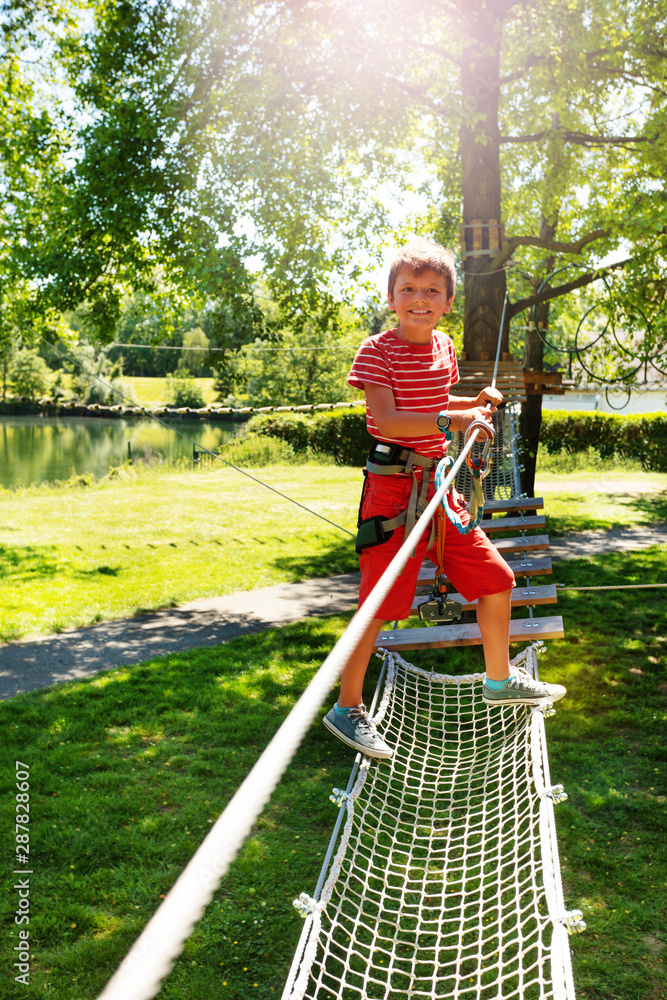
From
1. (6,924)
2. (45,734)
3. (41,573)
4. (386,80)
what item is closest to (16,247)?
(41,573)

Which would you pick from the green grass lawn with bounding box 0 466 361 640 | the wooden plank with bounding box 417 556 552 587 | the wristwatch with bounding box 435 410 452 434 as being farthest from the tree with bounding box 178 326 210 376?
the wristwatch with bounding box 435 410 452 434

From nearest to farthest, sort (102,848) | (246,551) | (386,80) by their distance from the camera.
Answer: (102,848)
(386,80)
(246,551)

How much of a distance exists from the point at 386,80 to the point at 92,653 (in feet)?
18.3

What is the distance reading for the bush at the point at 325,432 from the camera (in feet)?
59.4

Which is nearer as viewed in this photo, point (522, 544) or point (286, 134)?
point (522, 544)

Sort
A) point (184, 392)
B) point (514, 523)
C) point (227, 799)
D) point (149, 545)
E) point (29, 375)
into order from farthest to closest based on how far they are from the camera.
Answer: point (184, 392)
point (29, 375)
point (149, 545)
point (514, 523)
point (227, 799)

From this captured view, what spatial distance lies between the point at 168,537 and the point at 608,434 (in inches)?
484

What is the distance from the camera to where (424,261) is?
2.35m

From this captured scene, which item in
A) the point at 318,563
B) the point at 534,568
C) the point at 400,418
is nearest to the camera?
the point at 400,418

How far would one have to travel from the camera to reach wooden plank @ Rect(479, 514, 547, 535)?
4.35 m

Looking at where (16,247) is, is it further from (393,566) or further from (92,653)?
(393,566)

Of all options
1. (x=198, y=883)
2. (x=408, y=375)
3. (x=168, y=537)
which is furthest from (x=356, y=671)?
(x=168, y=537)

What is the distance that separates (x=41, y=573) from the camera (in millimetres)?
7105

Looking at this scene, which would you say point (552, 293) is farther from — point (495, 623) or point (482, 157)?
point (495, 623)
